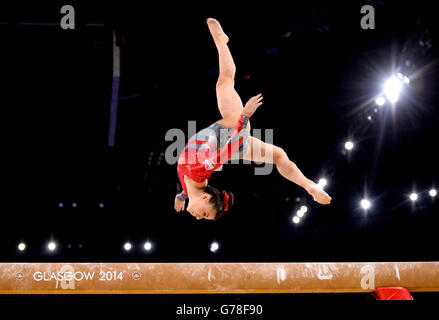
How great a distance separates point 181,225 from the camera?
9.19 metres

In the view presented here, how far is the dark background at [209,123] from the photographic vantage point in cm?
509

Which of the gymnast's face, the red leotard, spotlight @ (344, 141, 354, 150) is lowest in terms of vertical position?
the gymnast's face

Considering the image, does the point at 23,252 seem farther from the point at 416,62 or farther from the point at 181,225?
the point at 416,62

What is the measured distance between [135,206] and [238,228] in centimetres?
236

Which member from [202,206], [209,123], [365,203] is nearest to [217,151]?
[202,206]

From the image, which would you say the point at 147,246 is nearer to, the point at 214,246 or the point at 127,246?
the point at 127,246

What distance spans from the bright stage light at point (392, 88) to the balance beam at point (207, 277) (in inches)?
149

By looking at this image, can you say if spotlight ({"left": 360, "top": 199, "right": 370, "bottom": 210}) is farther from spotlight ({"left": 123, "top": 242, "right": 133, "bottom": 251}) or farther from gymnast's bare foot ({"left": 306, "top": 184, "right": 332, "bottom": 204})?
gymnast's bare foot ({"left": 306, "top": 184, "right": 332, "bottom": 204})

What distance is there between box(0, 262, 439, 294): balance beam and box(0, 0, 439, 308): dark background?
2.69 metres

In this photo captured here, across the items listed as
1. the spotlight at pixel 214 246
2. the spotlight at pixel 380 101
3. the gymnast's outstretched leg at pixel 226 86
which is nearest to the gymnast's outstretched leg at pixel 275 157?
the gymnast's outstretched leg at pixel 226 86

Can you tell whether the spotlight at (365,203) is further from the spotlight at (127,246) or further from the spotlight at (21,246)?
the spotlight at (21,246)

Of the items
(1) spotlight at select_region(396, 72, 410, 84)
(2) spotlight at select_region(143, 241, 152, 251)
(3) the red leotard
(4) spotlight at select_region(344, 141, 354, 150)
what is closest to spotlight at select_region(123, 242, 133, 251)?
(2) spotlight at select_region(143, 241, 152, 251)

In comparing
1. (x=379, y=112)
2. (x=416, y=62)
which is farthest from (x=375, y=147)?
(x=416, y=62)

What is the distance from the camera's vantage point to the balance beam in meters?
3.49
